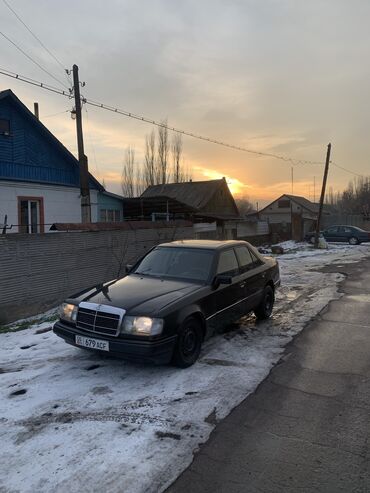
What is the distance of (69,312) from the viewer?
17.6 ft

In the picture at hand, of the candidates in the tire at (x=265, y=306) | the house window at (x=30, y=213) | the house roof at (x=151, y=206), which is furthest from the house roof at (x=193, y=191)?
the tire at (x=265, y=306)

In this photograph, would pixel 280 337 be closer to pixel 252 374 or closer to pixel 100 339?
pixel 252 374

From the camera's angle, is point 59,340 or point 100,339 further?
point 59,340

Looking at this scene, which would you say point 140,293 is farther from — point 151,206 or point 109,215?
point 151,206

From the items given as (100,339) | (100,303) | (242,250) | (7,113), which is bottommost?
(100,339)

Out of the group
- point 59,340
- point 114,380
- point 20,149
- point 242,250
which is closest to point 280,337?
point 242,250

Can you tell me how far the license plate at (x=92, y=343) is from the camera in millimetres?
4830

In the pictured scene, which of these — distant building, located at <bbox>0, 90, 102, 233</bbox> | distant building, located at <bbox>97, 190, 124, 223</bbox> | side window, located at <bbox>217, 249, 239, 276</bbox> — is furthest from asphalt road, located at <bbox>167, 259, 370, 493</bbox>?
distant building, located at <bbox>97, 190, 124, 223</bbox>

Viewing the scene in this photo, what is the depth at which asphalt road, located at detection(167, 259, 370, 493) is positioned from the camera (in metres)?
3.01

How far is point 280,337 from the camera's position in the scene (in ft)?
21.7

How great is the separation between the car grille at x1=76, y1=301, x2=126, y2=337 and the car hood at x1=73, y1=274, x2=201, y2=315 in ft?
0.30

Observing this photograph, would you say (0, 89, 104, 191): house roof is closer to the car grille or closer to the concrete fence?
the concrete fence

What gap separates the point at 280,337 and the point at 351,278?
8.09 meters

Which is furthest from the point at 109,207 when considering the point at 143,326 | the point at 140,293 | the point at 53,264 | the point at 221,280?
the point at 143,326
